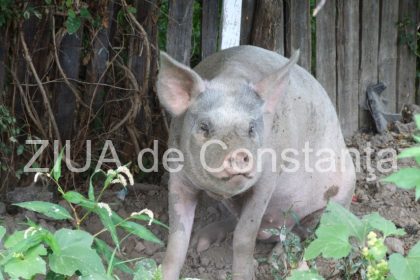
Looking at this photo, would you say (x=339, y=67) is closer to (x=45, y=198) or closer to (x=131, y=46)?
(x=131, y=46)

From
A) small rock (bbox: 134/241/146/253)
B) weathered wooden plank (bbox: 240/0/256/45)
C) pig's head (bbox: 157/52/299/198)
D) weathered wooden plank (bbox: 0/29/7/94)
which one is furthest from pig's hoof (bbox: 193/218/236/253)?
weathered wooden plank (bbox: 0/29/7/94)

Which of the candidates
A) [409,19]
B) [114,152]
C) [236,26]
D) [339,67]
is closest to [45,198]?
[114,152]

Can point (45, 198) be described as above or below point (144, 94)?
below

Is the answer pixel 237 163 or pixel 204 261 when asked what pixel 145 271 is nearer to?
pixel 237 163

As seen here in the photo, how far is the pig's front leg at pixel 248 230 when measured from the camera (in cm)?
446

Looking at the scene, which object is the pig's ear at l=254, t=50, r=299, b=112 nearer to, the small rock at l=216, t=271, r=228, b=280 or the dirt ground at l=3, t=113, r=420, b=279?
the dirt ground at l=3, t=113, r=420, b=279

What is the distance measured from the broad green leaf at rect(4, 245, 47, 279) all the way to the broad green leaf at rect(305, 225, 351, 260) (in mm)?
892

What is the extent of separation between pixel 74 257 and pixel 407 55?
5118 millimetres

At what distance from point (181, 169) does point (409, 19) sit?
3.57 metres

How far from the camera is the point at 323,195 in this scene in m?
5.21

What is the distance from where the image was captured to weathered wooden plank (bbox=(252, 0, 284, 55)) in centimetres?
566

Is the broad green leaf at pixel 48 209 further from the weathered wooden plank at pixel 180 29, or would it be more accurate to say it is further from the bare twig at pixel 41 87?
the weathered wooden plank at pixel 180 29

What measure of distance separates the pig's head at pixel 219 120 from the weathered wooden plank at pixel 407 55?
321 cm

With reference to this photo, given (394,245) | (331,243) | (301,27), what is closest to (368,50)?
(301,27)
